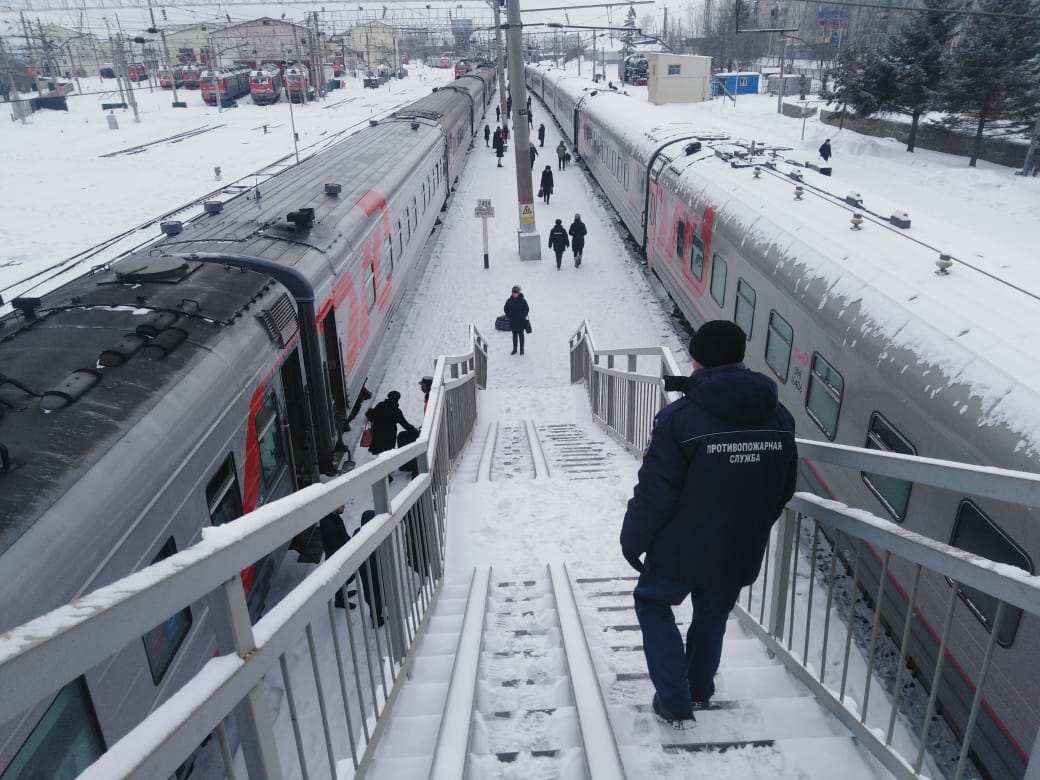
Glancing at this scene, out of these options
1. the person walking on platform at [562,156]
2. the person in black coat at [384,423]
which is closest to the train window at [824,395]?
the person in black coat at [384,423]

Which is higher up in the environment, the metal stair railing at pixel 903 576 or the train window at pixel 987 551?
the metal stair railing at pixel 903 576

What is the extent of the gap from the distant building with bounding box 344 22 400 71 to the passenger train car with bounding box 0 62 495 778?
11987 centimetres

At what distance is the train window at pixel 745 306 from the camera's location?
9.32 meters

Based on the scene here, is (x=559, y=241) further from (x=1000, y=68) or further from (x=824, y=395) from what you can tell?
(x=1000, y=68)

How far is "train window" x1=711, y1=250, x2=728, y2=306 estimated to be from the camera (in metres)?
10.5

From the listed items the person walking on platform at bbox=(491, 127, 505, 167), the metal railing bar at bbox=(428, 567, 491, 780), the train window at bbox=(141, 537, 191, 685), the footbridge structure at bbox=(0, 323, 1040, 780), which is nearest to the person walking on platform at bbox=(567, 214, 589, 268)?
the footbridge structure at bbox=(0, 323, 1040, 780)

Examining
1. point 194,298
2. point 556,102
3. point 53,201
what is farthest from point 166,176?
point 194,298

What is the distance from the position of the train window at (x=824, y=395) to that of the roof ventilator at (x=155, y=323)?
5.59m

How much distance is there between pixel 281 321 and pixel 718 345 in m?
5.08

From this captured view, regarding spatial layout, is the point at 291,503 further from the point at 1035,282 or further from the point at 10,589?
the point at 1035,282

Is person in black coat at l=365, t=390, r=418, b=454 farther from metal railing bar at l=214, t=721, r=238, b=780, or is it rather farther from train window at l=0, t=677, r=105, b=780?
metal railing bar at l=214, t=721, r=238, b=780

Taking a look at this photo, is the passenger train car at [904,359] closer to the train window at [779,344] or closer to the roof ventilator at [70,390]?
the train window at [779,344]

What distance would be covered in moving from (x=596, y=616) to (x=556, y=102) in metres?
43.9

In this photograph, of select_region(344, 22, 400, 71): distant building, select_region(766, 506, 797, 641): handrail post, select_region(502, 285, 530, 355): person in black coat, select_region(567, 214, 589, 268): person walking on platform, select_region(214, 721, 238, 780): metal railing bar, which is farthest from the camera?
select_region(344, 22, 400, 71): distant building
